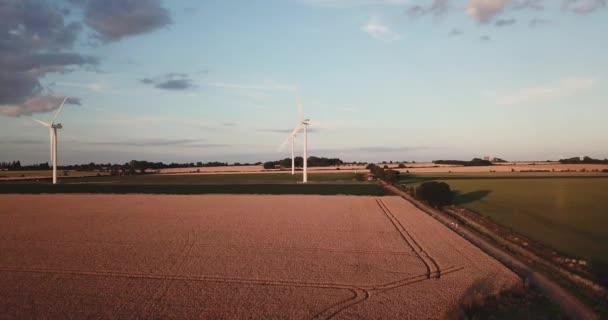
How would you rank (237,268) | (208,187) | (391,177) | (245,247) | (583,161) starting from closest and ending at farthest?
(237,268)
(245,247)
(208,187)
(391,177)
(583,161)

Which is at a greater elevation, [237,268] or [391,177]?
[391,177]

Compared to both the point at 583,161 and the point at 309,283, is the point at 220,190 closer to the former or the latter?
the point at 309,283

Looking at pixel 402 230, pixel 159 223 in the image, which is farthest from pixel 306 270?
pixel 159 223

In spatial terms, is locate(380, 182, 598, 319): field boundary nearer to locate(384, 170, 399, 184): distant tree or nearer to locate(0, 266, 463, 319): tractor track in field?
locate(0, 266, 463, 319): tractor track in field

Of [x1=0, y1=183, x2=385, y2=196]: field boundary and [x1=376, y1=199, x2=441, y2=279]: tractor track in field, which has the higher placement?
[x1=0, y1=183, x2=385, y2=196]: field boundary

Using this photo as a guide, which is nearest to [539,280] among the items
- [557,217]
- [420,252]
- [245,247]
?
[420,252]

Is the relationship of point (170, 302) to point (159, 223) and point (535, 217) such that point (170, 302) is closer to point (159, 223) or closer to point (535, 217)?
point (159, 223)

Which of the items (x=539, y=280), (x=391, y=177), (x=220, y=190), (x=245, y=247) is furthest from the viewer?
(x=391, y=177)

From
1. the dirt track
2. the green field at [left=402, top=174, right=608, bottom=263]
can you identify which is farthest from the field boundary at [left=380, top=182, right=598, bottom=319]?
the green field at [left=402, top=174, right=608, bottom=263]
